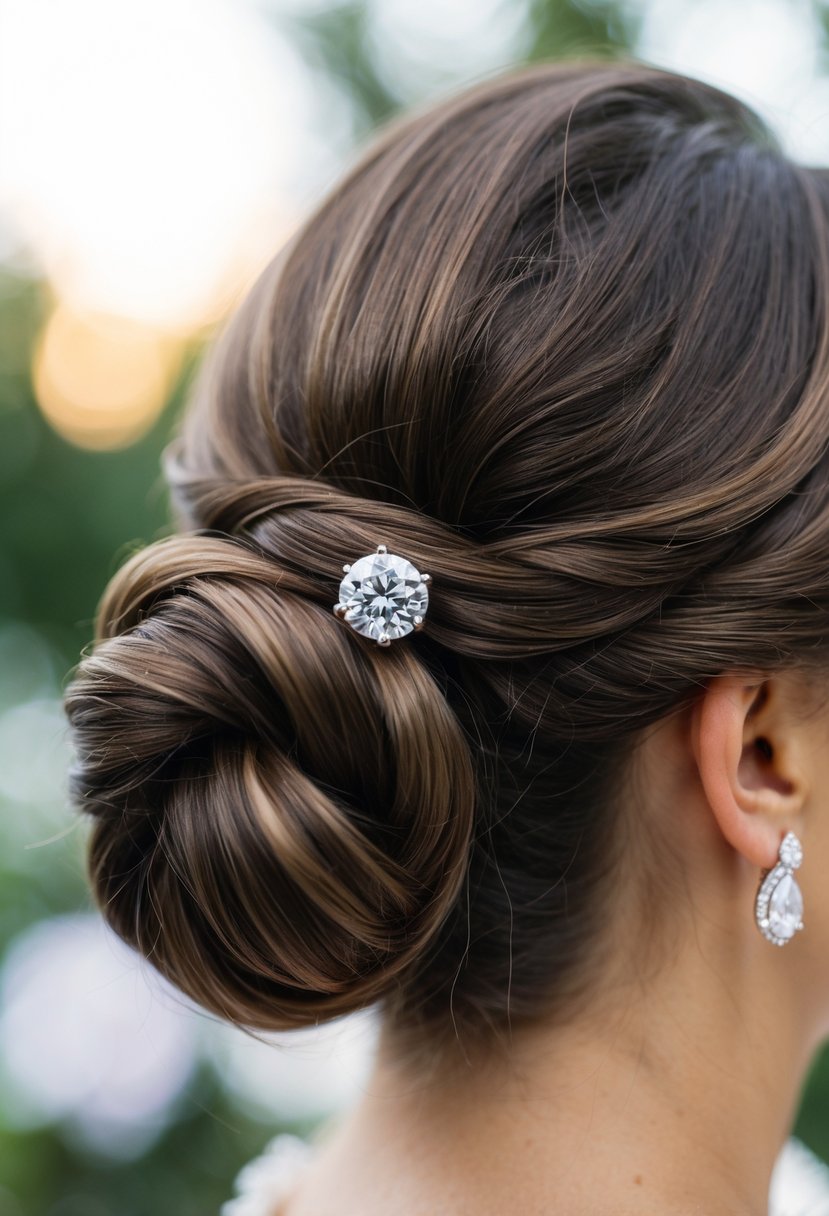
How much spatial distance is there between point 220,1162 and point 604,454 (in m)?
2.51

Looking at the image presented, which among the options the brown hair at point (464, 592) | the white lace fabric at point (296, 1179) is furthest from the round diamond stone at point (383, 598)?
the white lace fabric at point (296, 1179)

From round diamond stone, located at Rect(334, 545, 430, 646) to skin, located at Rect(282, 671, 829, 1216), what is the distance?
0.93 ft

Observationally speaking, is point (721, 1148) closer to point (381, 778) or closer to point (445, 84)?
point (381, 778)

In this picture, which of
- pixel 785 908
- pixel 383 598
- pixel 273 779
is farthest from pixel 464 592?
pixel 785 908

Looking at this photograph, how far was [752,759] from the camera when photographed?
1.05 m

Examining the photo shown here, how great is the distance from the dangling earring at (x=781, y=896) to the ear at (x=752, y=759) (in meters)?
0.01

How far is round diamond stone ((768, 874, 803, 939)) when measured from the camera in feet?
3.43

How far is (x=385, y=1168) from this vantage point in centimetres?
109

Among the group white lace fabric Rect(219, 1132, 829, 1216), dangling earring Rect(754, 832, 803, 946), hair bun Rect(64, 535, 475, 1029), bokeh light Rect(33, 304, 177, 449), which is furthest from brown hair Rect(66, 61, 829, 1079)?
bokeh light Rect(33, 304, 177, 449)

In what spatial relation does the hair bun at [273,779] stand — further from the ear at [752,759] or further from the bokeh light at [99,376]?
the bokeh light at [99,376]

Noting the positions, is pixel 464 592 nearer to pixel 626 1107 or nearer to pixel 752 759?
pixel 752 759

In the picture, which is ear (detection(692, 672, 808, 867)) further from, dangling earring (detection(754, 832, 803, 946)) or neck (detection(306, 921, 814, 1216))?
neck (detection(306, 921, 814, 1216))

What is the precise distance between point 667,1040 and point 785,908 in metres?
0.17

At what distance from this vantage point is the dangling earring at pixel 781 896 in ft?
3.38
